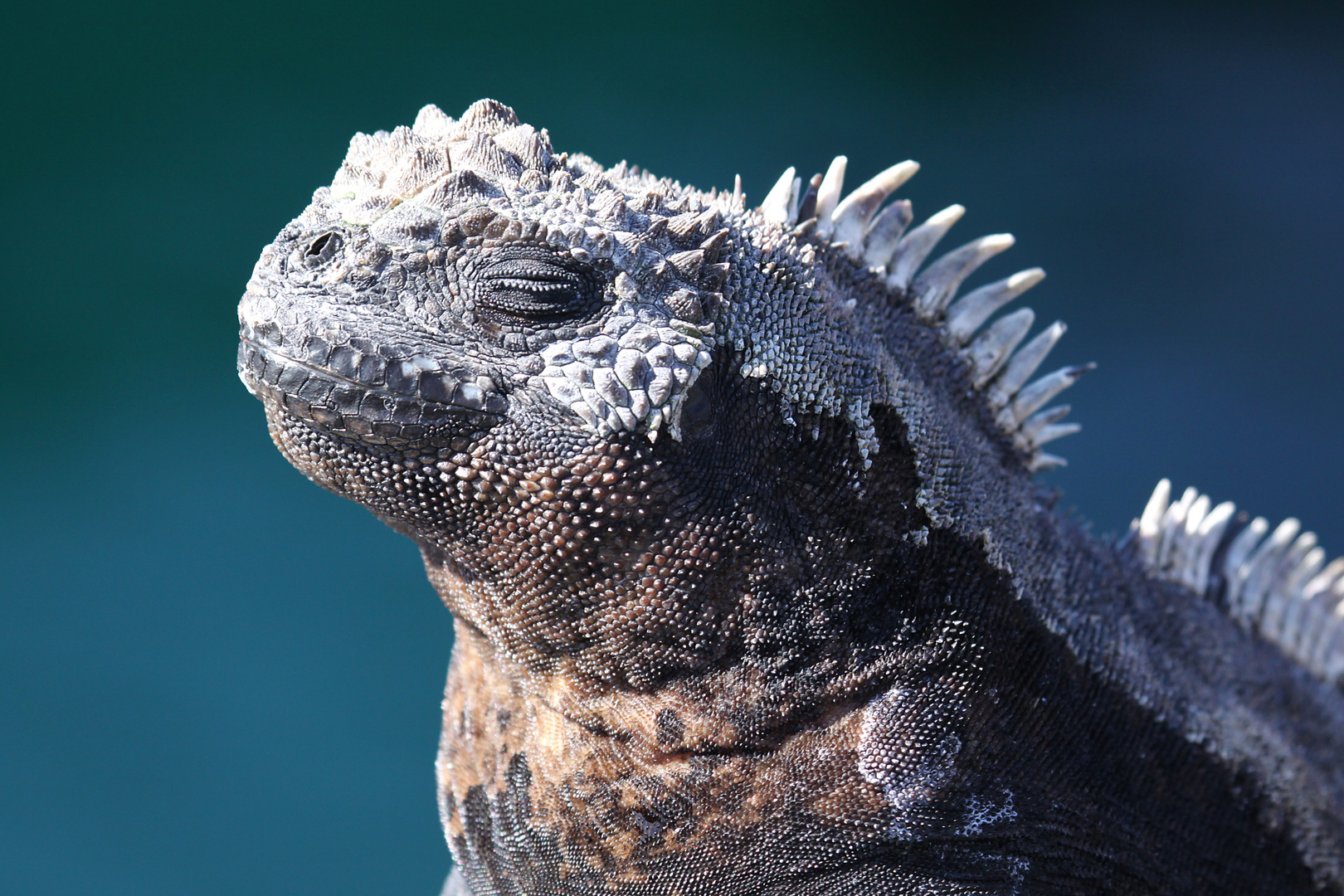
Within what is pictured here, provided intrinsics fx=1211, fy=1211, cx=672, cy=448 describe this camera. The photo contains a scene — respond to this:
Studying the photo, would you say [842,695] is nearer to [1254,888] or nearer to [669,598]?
[669,598]

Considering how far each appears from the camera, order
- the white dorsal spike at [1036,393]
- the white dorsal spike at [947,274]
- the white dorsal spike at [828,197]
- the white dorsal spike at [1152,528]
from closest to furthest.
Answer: the white dorsal spike at [828,197] → the white dorsal spike at [947,274] → the white dorsal spike at [1036,393] → the white dorsal spike at [1152,528]

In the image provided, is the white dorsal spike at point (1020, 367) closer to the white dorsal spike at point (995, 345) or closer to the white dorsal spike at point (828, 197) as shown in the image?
the white dorsal spike at point (995, 345)

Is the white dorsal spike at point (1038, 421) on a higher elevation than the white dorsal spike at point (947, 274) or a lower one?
lower

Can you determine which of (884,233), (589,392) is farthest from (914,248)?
(589,392)

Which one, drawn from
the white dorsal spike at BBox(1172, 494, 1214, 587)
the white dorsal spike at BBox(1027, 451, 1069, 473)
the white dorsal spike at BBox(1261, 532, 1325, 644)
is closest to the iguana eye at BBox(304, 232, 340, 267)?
the white dorsal spike at BBox(1027, 451, 1069, 473)

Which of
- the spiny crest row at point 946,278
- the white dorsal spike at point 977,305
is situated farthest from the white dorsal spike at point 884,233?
the white dorsal spike at point 977,305

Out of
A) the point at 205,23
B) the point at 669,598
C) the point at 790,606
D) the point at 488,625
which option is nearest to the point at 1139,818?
the point at 790,606

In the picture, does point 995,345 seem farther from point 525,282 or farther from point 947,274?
point 525,282

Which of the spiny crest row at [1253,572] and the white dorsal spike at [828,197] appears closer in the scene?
the white dorsal spike at [828,197]
